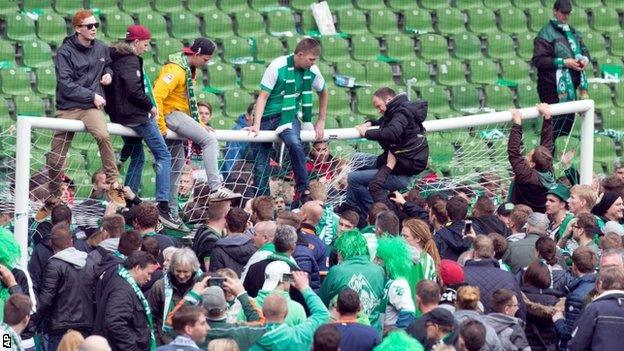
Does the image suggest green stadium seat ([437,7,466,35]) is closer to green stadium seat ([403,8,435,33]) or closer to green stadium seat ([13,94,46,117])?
green stadium seat ([403,8,435,33])

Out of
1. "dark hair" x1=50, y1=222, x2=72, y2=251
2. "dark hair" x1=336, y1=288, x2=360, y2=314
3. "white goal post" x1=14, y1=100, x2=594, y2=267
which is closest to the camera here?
"dark hair" x1=336, y1=288, x2=360, y2=314

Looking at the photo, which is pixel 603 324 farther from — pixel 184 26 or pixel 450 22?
pixel 450 22

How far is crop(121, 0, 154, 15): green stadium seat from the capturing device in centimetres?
2052

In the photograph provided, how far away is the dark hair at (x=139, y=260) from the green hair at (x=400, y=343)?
209 cm

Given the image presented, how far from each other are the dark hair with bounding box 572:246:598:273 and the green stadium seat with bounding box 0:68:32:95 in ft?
28.0

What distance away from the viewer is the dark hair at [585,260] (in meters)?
12.1

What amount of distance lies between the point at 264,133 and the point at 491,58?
7.21 meters

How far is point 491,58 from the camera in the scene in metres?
21.5

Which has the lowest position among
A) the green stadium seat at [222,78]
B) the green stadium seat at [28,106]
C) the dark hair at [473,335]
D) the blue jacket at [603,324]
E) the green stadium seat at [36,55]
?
the blue jacket at [603,324]

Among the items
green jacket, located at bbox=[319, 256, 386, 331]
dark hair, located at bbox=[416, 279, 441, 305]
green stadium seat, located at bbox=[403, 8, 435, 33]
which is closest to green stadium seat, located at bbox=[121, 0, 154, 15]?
green stadium seat, located at bbox=[403, 8, 435, 33]

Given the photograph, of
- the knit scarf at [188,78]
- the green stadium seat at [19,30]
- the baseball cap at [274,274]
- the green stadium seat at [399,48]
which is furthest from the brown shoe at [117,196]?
the green stadium seat at [399,48]

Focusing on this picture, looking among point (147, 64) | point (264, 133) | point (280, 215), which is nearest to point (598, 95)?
point (147, 64)

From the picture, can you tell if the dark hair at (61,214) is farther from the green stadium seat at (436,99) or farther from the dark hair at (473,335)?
the green stadium seat at (436,99)

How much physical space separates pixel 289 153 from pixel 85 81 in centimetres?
192
